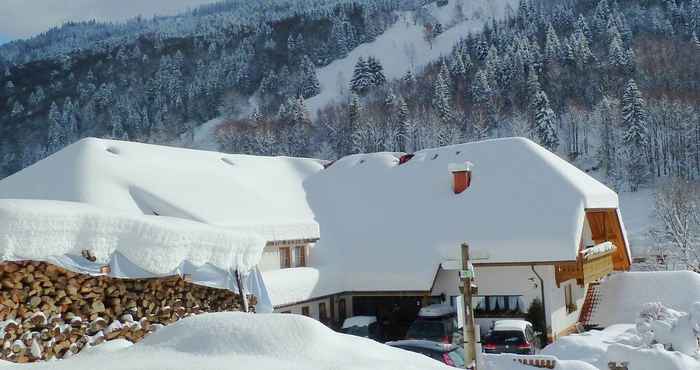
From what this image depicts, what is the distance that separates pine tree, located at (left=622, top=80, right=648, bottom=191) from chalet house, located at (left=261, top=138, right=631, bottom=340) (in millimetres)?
49431

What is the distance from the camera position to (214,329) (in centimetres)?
646

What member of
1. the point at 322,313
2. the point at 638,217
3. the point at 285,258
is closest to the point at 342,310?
the point at 322,313

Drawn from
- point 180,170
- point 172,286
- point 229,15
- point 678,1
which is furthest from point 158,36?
point 172,286

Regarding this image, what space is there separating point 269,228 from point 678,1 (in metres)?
116

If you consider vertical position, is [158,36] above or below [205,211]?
above

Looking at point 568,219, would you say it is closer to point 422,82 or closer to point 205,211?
point 205,211

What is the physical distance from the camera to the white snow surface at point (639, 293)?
80.1 ft

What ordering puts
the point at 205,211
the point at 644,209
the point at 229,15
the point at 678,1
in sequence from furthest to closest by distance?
the point at 229,15 < the point at 678,1 < the point at 644,209 < the point at 205,211

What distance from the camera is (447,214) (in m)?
23.5

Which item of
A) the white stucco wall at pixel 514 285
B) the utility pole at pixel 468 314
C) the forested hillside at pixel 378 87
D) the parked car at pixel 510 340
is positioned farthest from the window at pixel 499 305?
the forested hillside at pixel 378 87

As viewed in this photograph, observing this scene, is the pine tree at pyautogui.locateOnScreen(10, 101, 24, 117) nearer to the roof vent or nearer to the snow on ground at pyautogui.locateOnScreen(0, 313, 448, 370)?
the roof vent

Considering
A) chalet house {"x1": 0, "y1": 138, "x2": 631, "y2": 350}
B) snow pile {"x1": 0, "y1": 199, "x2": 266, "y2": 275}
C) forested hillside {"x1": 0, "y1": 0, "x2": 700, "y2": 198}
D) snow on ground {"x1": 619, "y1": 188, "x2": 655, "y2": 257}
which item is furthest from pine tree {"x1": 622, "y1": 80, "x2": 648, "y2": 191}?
snow pile {"x1": 0, "y1": 199, "x2": 266, "y2": 275}

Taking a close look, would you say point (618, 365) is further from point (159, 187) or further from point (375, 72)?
point (375, 72)

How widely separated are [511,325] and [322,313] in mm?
6442
